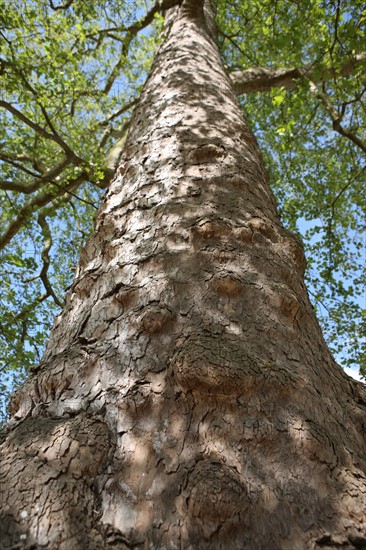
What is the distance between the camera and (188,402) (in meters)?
1.15

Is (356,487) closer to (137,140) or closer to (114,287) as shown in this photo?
(114,287)

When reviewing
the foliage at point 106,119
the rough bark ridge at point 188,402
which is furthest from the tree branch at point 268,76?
the rough bark ridge at point 188,402

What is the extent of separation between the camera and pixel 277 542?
0.85 m

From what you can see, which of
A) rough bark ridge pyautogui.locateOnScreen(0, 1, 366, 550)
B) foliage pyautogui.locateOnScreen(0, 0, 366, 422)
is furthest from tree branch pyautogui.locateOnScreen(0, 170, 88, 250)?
rough bark ridge pyautogui.locateOnScreen(0, 1, 366, 550)

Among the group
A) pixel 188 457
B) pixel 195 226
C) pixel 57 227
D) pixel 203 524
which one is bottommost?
pixel 203 524

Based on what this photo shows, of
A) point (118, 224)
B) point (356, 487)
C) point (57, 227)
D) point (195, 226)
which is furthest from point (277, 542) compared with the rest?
point (57, 227)

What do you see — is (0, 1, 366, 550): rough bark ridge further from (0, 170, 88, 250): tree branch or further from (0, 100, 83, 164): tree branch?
(0, 170, 88, 250): tree branch

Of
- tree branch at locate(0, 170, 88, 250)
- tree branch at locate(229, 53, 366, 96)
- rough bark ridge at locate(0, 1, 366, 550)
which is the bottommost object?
rough bark ridge at locate(0, 1, 366, 550)

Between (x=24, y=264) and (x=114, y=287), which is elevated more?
(x=24, y=264)

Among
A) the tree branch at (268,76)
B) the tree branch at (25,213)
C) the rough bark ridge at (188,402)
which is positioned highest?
the tree branch at (268,76)

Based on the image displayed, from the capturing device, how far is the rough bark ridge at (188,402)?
0.90 meters

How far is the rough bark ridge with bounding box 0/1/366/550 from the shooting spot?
2.95 feet

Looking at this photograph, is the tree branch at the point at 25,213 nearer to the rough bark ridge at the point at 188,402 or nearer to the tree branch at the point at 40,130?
the tree branch at the point at 40,130

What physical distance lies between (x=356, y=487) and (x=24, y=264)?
510 centimetres
